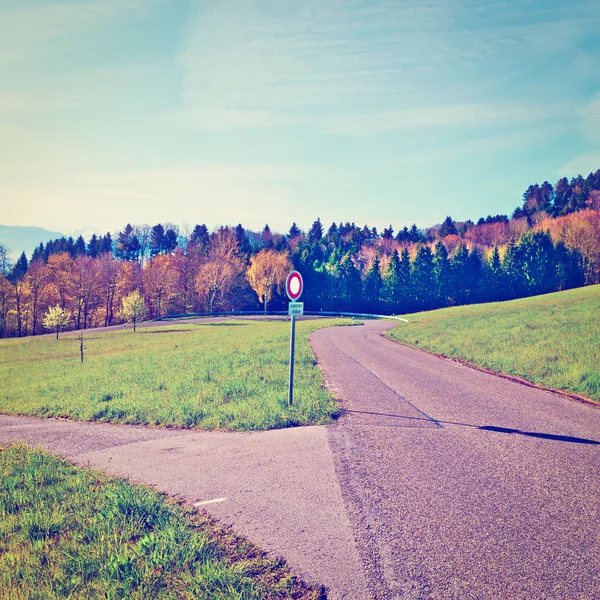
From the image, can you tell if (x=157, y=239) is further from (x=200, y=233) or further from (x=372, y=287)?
Result: (x=372, y=287)

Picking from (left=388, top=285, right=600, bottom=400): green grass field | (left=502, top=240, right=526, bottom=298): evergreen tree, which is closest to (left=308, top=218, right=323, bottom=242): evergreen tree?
(left=502, top=240, right=526, bottom=298): evergreen tree

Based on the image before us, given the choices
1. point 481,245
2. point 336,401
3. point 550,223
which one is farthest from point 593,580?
point 481,245

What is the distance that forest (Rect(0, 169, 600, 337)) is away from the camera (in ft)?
230

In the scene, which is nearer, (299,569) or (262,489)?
(299,569)

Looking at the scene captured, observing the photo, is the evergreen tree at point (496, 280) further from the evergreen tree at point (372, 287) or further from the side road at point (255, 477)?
the side road at point (255, 477)

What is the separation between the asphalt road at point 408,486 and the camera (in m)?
3.98

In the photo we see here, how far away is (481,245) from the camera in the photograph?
93.9 metres

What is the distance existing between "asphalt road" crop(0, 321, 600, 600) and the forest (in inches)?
2475

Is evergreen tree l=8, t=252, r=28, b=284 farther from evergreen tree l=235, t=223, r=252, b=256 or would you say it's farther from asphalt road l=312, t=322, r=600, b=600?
asphalt road l=312, t=322, r=600, b=600

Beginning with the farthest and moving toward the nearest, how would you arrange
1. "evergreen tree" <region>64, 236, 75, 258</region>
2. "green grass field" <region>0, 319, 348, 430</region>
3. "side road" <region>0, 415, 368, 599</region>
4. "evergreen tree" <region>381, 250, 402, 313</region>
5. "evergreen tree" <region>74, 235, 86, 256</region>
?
"evergreen tree" <region>74, 235, 86, 256</region>
"evergreen tree" <region>64, 236, 75, 258</region>
"evergreen tree" <region>381, 250, 402, 313</region>
"green grass field" <region>0, 319, 348, 430</region>
"side road" <region>0, 415, 368, 599</region>

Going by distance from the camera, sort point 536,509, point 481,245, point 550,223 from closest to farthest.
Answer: point 536,509 → point 550,223 → point 481,245

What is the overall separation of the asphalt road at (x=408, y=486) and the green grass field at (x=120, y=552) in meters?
0.37

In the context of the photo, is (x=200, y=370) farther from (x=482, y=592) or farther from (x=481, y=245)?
(x=481, y=245)

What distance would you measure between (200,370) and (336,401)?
762 cm
